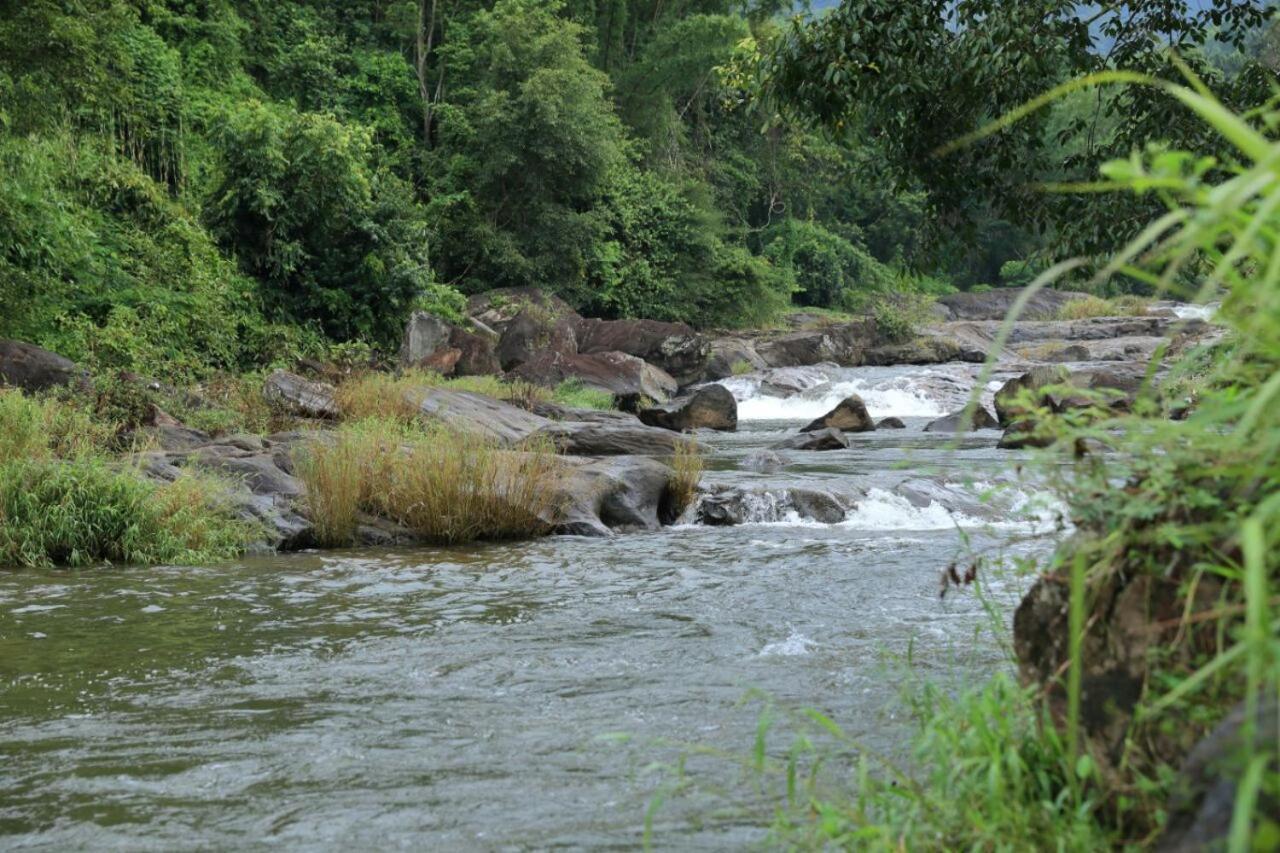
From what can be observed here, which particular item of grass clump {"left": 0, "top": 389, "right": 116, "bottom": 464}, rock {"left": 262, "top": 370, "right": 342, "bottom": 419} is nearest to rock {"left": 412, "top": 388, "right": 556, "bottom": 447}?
rock {"left": 262, "top": 370, "right": 342, "bottom": 419}

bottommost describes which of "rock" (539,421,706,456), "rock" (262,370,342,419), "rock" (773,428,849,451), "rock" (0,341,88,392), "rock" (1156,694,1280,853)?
"rock" (773,428,849,451)

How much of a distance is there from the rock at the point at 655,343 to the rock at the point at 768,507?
59.4 feet

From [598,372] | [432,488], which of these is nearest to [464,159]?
[598,372]

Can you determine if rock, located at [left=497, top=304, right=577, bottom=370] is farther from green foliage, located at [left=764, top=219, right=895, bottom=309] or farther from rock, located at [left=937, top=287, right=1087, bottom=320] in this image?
rock, located at [left=937, top=287, right=1087, bottom=320]

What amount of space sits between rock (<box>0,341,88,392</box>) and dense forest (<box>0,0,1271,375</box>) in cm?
233

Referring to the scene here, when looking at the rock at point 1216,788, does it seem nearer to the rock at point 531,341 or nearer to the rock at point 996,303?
the rock at point 531,341

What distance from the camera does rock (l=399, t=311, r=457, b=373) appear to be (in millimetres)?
25656

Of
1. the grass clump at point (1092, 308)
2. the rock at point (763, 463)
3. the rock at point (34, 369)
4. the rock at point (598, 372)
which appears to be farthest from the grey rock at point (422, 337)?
the grass clump at point (1092, 308)

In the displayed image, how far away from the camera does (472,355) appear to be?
26.1m

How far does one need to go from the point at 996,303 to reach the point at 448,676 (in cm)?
5146

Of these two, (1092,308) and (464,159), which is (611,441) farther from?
(1092,308)

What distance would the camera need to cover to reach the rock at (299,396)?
16562 mm

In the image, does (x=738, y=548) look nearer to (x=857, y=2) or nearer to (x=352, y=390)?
(x=857, y=2)

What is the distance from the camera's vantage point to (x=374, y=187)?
1070 inches
